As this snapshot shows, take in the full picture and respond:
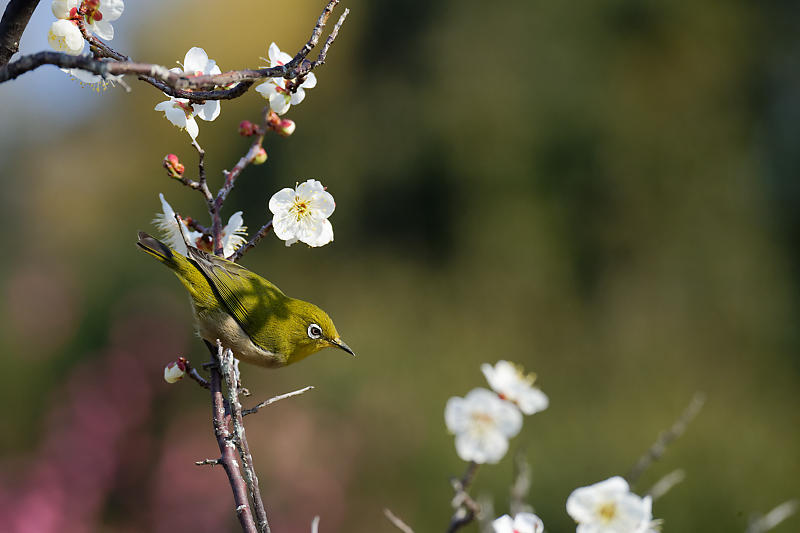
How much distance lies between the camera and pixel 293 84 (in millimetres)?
1176

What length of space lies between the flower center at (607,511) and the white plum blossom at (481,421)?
0.16m

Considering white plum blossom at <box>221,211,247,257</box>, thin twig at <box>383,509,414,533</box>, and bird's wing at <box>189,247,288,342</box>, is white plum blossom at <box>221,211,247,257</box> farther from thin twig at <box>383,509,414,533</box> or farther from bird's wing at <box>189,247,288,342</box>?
thin twig at <box>383,509,414,533</box>

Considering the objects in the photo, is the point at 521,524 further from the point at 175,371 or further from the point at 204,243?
the point at 204,243

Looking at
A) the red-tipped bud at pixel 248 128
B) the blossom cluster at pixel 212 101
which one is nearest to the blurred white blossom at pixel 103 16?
the blossom cluster at pixel 212 101

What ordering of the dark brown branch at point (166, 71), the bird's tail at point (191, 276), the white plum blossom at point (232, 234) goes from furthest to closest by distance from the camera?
the bird's tail at point (191, 276) < the white plum blossom at point (232, 234) < the dark brown branch at point (166, 71)

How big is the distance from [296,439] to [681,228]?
4.99 meters

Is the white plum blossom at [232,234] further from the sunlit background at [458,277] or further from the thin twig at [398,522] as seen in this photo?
the sunlit background at [458,277]

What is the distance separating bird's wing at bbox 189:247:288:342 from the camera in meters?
1.84

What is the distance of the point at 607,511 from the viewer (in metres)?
0.98

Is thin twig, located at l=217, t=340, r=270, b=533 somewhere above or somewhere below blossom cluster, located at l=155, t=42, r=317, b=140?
below

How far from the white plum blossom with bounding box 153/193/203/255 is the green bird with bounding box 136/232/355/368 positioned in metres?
0.30

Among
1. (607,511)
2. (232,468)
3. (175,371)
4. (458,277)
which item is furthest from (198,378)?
(458,277)

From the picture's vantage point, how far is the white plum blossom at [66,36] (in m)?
1.14

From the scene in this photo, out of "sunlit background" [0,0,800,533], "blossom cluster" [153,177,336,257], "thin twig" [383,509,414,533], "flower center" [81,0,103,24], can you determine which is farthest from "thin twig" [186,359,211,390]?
"sunlit background" [0,0,800,533]
